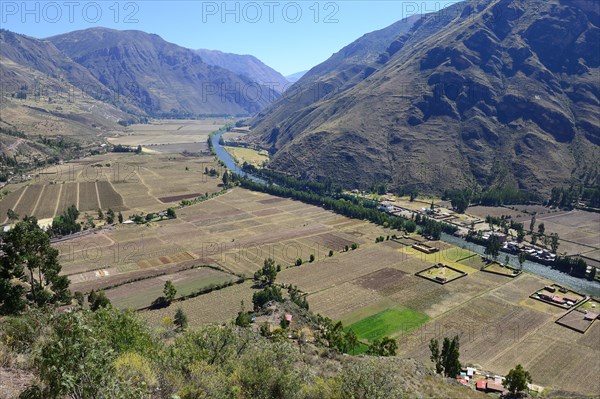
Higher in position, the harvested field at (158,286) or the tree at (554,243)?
the tree at (554,243)

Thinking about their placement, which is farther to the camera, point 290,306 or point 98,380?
point 290,306

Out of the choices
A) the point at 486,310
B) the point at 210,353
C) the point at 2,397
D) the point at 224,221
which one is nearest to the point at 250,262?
the point at 224,221

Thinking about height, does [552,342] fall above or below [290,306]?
below

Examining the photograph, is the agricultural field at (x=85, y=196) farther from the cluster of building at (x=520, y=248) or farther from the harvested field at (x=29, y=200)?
the cluster of building at (x=520, y=248)

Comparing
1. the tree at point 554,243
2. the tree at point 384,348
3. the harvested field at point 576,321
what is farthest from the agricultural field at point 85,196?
the tree at point 554,243

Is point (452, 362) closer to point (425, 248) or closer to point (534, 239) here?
point (425, 248)

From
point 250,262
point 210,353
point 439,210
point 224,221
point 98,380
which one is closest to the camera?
Result: point 98,380

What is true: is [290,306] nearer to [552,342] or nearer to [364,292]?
[364,292]
